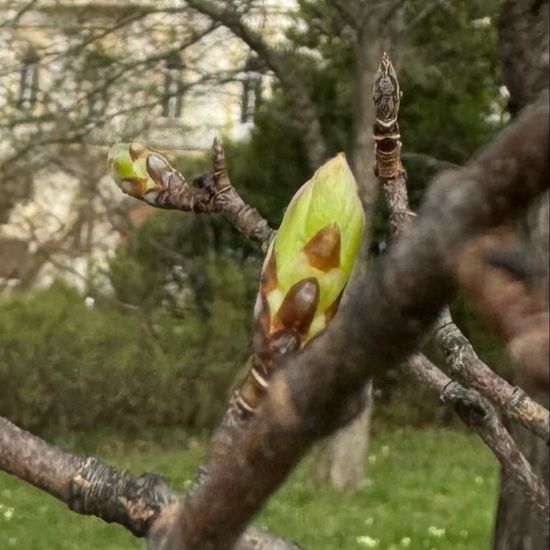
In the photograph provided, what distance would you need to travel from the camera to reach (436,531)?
15.8ft

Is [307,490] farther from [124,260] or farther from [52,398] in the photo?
[124,260]

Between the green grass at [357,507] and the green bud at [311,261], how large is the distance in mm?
3811

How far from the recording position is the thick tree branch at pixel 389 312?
13.8 inches

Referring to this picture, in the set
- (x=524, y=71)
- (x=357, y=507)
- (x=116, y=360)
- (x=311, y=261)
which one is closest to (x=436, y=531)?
(x=357, y=507)

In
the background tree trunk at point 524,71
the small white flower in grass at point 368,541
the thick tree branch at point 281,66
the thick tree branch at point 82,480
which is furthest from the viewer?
the thick tree branch at point 281,66

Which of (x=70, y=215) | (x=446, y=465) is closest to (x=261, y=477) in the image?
(x=446, y=465)

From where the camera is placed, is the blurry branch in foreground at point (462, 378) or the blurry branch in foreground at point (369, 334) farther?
the blurry branch in foreground at point (462, 378)

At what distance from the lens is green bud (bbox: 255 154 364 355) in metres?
0.52

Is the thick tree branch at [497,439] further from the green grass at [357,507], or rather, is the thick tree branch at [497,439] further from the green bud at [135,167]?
the green grass at [357,507]

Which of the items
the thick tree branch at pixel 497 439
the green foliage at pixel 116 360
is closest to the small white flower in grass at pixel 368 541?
the green foliage at pixel 116 360

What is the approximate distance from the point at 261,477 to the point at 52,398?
655 centimetres

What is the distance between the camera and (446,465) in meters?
6.36

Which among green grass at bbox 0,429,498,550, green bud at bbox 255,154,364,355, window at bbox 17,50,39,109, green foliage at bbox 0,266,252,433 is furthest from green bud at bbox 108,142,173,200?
green foliage at bbox 0,266,252,433

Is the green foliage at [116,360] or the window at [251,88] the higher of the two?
the window at [251,88]
